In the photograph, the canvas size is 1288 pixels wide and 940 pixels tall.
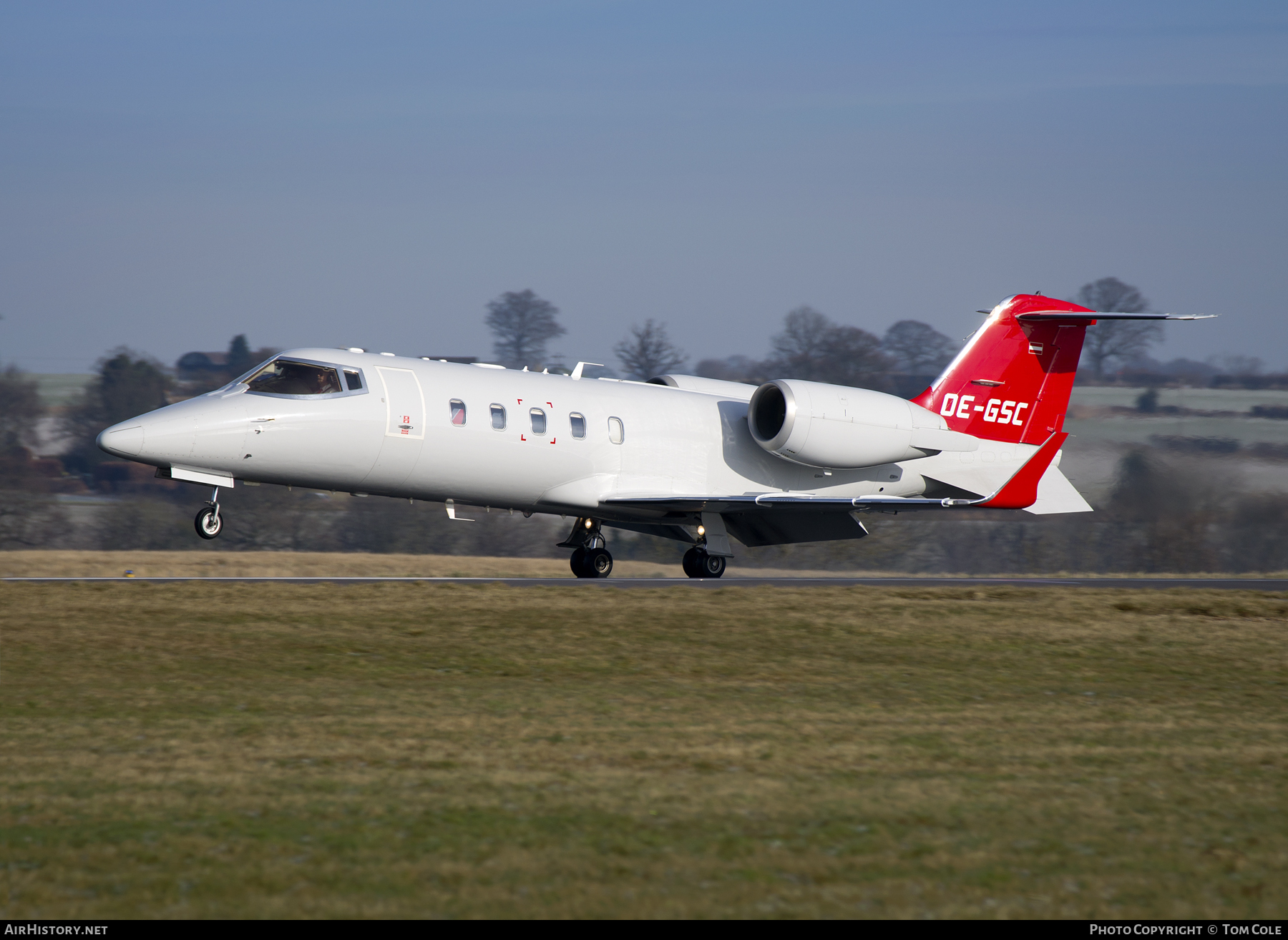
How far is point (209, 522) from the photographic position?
60.6 feet

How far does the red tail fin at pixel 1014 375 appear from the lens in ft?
84.3

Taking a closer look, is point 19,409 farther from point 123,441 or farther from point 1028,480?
point 1028,480

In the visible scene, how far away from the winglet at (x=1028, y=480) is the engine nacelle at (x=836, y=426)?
239cm

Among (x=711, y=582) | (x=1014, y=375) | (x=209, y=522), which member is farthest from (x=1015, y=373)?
(x=209, y=522)

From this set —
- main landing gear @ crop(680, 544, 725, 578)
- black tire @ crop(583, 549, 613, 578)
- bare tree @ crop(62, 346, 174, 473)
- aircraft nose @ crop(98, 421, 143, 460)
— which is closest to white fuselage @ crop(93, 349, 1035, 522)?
aircraft nose @ crop(98, 421, 143, 460)

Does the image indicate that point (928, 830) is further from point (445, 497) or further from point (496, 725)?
point (445, 497)

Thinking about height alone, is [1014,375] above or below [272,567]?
above

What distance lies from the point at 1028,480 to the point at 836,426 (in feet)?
11.6

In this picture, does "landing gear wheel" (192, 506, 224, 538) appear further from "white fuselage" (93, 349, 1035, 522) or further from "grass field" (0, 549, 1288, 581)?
"grass field" (0, 549, 1288, 581)

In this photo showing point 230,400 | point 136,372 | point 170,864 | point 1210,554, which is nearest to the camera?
point 170,864

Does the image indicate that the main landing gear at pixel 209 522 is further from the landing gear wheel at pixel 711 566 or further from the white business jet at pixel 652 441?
the landing gear wheel at pixel 711 566

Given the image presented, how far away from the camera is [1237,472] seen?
116ft
